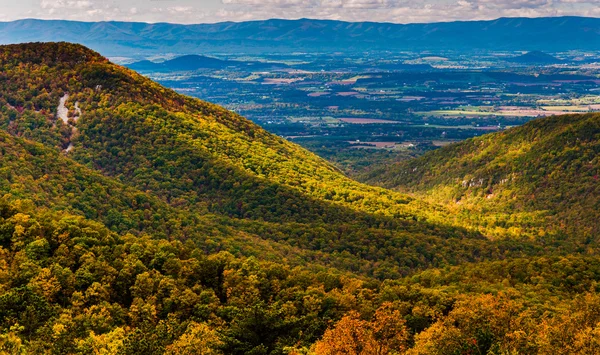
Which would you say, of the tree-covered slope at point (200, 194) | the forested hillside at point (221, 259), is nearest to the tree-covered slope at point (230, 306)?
the forested hillside at point (221, 259)

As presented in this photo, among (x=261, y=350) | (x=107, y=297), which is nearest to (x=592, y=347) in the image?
(x=261, y=350)

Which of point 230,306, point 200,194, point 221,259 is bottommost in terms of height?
point 200,194

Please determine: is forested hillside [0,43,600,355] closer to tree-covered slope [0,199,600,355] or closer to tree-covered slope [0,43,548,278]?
tree-covered slope [0,199,600,355]

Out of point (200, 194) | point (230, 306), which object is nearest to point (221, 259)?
point (230, 306)

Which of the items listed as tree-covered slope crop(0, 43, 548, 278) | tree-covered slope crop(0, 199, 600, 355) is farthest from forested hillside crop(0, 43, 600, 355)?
tree-covered slope crop(0, 43, 548, 278)

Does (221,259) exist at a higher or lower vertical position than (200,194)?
higher

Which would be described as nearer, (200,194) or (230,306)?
(230,306)

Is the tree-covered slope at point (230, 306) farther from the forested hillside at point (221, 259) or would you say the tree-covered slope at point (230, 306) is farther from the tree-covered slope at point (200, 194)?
the tree-covered slope at point (200, 194)

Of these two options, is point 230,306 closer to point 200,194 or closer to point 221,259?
point 221,259

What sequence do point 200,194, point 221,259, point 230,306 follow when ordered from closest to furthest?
point 230,306 → point 221,259 → point 200,194
